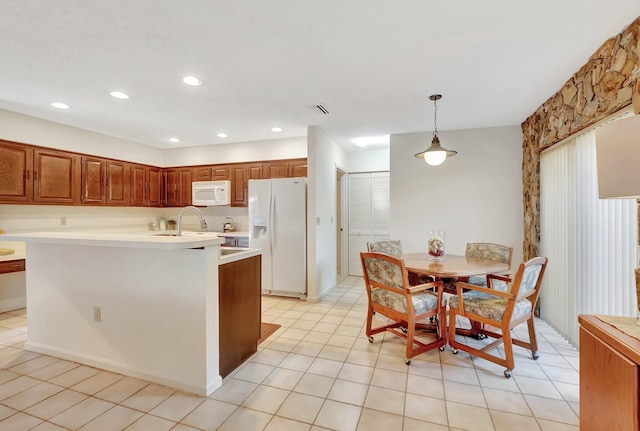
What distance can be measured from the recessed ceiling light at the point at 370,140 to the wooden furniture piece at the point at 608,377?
3635mm

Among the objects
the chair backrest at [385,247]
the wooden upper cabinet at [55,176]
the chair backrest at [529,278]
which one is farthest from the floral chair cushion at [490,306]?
the wooden upper cabinet at [55,176]

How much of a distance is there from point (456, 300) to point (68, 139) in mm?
5297

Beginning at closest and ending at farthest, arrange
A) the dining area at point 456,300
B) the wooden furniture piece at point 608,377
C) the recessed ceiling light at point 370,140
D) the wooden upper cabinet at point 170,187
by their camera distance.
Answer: the wooden furniture piece at point 608,377
the dining area at point 456,300
the recessed ceiling light at point 370,140
the wooden upper cabinet at point 170,187

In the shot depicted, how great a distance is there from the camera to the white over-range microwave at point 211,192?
16.3ft

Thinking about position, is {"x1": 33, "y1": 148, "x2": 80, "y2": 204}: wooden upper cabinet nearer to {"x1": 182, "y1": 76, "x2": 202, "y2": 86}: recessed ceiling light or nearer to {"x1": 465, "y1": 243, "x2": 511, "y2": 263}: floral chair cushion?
{"x1": 182, "y1": 76, "x2": 202, "y2": 86}: recessed ceiling light

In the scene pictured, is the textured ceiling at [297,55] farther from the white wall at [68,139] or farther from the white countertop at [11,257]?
the white countertop at [11,257]

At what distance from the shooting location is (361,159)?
5.51 m

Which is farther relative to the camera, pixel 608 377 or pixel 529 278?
pixel 529 278

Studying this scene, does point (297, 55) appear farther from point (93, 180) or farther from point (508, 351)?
point (93, 180)

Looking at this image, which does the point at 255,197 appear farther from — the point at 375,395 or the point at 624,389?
the point at 624,389

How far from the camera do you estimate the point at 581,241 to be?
106 inches

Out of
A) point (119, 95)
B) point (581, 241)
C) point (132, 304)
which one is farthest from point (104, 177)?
point (581, 241)

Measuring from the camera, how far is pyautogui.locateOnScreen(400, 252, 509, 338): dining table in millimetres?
2470

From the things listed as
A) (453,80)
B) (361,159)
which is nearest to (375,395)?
(453,80)
